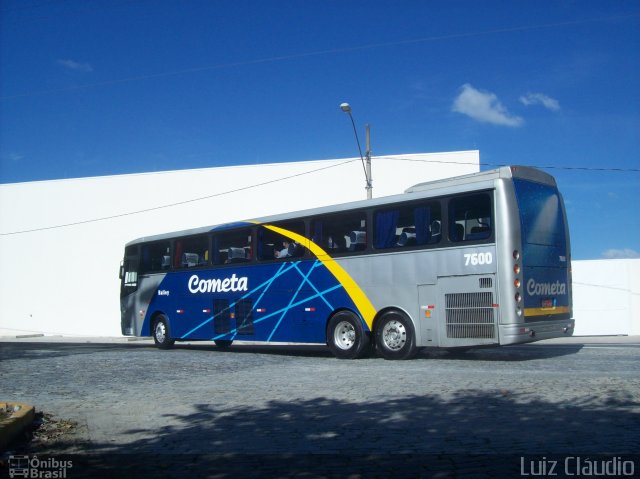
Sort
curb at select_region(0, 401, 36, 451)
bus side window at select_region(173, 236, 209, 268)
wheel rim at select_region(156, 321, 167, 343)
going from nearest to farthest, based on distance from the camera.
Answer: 1. curb at select_region(0, 401, 36, 451)
2. bus side window at select_region(173, 236, 209, 268)
3. wheel rim at select_region(156, 321, 167, 343)

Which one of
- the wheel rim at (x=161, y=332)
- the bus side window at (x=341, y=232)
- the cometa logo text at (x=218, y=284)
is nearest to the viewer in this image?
the bus side window at (x=341, y=232)

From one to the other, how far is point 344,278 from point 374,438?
8391 millimetres

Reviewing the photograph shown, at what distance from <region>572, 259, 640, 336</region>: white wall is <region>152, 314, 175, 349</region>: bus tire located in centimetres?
1683

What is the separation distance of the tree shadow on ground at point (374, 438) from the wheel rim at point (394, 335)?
5.41 meters

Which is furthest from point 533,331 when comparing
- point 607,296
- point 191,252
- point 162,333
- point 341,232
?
point 607,296

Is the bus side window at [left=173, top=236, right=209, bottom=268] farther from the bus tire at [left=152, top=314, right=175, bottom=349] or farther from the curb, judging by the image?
the curb

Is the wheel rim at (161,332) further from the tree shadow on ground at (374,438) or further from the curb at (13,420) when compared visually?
the curb at (13,420)

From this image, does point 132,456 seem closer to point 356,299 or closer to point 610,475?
point 610,475

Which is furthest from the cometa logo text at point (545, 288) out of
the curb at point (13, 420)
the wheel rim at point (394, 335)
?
the curb at point (13, 420)

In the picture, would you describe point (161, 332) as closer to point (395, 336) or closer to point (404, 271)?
point (395, 336)

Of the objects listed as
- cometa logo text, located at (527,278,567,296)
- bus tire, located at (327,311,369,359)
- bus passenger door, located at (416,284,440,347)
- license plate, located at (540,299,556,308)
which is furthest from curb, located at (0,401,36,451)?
license plate, located at (540,299,556,308)

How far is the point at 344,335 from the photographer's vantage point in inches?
579

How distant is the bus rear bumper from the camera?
11.8 metres

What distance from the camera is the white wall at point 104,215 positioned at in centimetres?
3105
